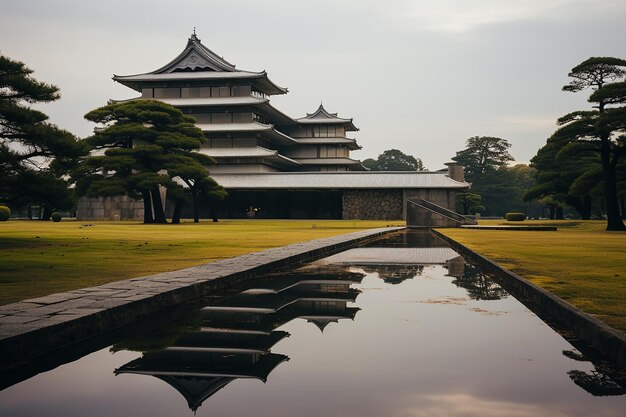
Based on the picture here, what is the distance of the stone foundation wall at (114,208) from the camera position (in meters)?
54.8

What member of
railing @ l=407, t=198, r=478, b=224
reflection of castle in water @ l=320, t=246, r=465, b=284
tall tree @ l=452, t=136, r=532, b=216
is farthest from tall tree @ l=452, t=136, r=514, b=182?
reflection of castle in water @ l=320, t=246, r=465, b=284

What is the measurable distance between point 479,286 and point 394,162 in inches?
4198

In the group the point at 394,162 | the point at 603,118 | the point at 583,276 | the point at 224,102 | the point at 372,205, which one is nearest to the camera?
the point at 583,276

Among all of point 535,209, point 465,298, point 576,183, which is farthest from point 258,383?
point 535,209

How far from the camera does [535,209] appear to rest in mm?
101375

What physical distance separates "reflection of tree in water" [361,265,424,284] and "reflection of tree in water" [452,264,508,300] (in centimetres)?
87

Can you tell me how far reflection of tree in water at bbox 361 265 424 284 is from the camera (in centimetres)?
1070

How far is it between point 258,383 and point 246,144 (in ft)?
181

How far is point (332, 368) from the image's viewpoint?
4406 mm

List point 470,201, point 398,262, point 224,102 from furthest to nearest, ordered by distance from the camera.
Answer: point 470,201 < point 224,102 < point 398,262

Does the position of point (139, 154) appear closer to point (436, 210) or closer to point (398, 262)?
point (436, 210)

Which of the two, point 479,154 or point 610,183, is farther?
point 479,154

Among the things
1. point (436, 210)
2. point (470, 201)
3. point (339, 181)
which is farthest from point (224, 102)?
point (470, 201)

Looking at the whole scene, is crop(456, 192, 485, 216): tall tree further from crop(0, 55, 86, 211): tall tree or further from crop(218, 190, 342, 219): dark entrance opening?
crop(0, 55, 86, 211): tall tree
